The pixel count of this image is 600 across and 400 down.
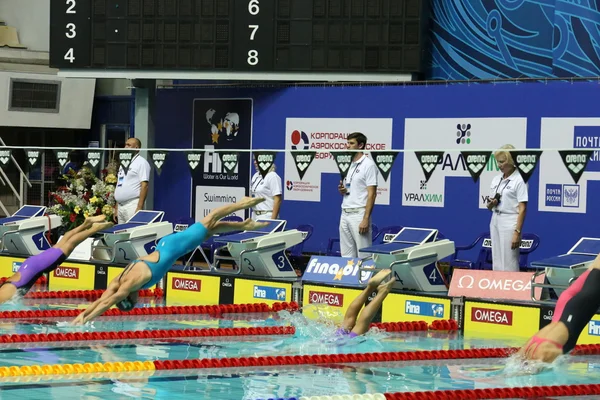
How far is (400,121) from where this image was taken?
14961 millimetres

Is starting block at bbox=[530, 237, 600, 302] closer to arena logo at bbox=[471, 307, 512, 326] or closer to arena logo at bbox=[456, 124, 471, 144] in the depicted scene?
arena logo at bbox=[471, 307, 512, 326]

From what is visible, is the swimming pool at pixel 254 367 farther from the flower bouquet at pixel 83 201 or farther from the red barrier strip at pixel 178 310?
the flower bouquet at pixel 83 201

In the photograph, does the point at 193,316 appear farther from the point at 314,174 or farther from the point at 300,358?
the point at 314,174

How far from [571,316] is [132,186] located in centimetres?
1064

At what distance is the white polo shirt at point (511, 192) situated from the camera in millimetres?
10625

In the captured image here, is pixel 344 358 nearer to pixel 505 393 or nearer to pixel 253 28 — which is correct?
pixel 505 393

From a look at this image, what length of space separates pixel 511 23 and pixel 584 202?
115 inches

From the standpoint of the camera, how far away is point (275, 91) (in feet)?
53.2

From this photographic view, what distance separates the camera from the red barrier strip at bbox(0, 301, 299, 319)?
35.1 feet

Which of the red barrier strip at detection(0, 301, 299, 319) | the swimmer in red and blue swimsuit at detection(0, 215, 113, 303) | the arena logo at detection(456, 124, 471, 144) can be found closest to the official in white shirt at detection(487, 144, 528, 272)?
the red barrier strip at detection(0, 301, 299, 319)

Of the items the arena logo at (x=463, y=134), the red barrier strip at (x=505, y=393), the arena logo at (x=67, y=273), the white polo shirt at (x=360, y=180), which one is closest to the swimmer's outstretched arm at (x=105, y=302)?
the red barrier strip at (x=505, y=393)

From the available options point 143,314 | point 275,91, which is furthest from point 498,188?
point 275,91

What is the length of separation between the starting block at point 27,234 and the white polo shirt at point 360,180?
184 inches

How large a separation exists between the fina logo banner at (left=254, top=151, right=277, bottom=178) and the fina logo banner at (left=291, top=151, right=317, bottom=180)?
0.29m
